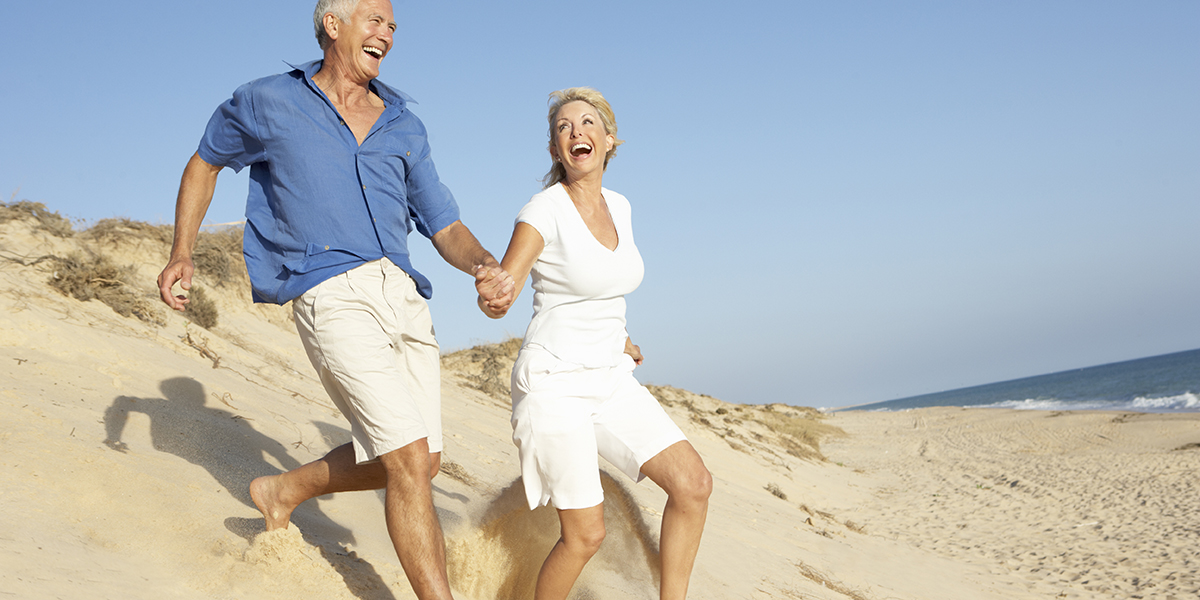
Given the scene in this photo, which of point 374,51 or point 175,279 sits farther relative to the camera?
point 374,51

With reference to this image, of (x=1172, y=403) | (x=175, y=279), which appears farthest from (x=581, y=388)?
(x=1172, y=403)

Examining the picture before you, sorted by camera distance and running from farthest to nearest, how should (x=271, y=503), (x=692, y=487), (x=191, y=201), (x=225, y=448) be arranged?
(x=225, y=448), (x=271, y=503), (x=191, y=201), (x=692, y=487)

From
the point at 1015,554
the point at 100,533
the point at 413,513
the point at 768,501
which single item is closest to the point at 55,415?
the point at 100,533

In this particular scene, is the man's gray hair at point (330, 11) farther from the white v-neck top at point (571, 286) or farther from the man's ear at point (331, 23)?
the white v-neck top at point (571, 286)

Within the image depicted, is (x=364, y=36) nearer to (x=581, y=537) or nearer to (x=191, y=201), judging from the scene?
(x=191, y=201)

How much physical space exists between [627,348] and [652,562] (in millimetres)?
920

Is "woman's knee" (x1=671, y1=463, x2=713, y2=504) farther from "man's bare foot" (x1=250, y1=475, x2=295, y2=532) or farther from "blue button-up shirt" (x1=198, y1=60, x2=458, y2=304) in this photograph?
"man's bare foot" (x1=250, y1=475, x2=295, y2=532)

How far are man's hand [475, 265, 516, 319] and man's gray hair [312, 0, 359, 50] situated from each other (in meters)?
1.20

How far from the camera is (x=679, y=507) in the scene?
2969 millimetres

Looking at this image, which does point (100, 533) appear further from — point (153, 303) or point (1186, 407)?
point (1186, 407)

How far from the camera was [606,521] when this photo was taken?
3.54m

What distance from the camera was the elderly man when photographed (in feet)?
8.93

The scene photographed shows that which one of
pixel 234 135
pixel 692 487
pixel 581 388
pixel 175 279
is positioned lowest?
pixel 692 487

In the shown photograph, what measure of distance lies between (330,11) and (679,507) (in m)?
2.37
